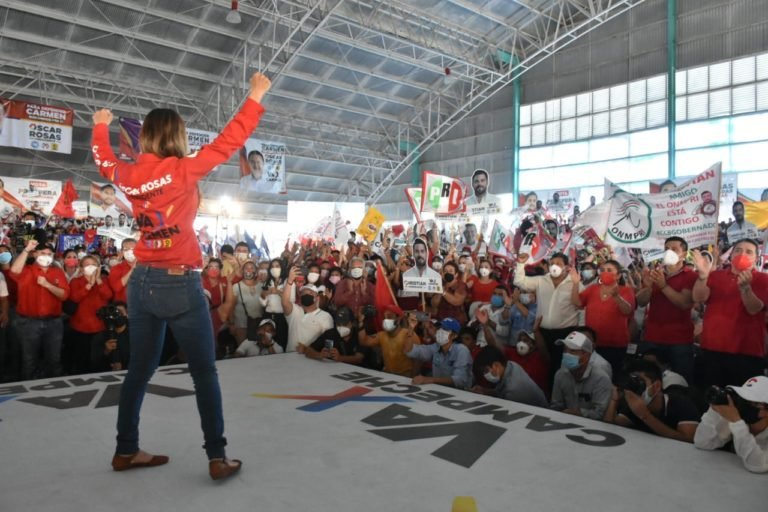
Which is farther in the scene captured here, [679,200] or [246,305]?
[246,305]

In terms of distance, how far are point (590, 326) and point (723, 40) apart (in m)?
16.2

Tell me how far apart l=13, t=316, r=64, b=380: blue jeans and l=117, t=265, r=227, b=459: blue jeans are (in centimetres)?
351

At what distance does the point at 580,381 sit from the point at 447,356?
1073mm

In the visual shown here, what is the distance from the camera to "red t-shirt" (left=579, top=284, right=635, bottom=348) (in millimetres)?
4594

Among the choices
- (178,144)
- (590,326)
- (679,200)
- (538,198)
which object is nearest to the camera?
(178,144)

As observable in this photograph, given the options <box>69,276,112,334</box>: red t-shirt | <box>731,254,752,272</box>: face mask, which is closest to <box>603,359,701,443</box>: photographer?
<box>731,254,752,272</box>: face mask

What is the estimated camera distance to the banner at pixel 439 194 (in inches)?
434

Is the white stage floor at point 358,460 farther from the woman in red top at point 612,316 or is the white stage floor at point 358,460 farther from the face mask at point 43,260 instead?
the face mask at point 43,260

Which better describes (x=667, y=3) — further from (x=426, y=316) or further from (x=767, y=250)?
(x=426, y=316)

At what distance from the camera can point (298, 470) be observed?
225 cm

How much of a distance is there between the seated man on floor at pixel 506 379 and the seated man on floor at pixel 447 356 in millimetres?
185

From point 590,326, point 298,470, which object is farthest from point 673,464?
point 590,326

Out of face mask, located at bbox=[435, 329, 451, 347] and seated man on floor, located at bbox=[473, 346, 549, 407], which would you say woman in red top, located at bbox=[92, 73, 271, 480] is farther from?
face mask, located at bbox=[435, 329, 451, 347]

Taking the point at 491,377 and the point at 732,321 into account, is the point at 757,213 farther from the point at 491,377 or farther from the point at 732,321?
the point at 491,377
